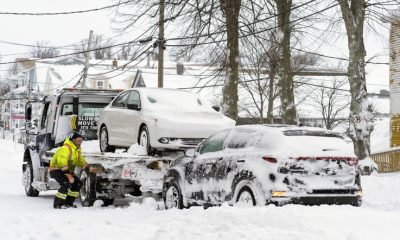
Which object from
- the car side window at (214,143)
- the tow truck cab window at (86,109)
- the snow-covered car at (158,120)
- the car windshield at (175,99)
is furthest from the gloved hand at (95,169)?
the car side window at (214,143)

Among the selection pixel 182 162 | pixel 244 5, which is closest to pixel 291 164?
pixel 182 162

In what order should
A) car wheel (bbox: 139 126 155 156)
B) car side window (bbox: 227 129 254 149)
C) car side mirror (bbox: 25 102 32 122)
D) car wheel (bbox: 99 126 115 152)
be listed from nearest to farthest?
car side window (bbox: 227 129 254 149), car wheel (bbox: 139 126 155 156), car wheel (bbox: 99 126 115 152), car side mirror (bbox: 25 102 32 122)

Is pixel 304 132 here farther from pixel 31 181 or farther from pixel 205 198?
pixel 31 181

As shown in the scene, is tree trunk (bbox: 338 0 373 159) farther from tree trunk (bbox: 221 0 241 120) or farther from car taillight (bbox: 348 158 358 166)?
car taillight (bbox: 348 158 358 166)

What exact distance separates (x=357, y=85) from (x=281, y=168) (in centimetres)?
1287

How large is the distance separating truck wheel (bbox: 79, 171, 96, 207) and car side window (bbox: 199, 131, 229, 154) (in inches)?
129

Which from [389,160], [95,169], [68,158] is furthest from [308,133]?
[389,160]

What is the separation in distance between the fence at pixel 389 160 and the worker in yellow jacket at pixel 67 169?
21.3 meters

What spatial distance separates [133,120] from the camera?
13828 millimetres

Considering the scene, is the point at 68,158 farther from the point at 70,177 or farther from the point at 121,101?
the point at 121,101

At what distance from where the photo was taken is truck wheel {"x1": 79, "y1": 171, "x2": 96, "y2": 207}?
13719 millimetres

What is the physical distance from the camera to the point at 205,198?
11.0 meters

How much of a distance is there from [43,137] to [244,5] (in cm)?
1050

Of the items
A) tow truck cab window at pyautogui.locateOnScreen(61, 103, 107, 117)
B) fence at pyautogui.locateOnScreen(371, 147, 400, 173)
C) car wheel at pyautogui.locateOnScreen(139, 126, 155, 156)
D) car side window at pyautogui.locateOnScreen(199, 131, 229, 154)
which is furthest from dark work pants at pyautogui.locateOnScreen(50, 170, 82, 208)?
fence at pyautogui.locateOnScreen(371, 147, 400, 173)
